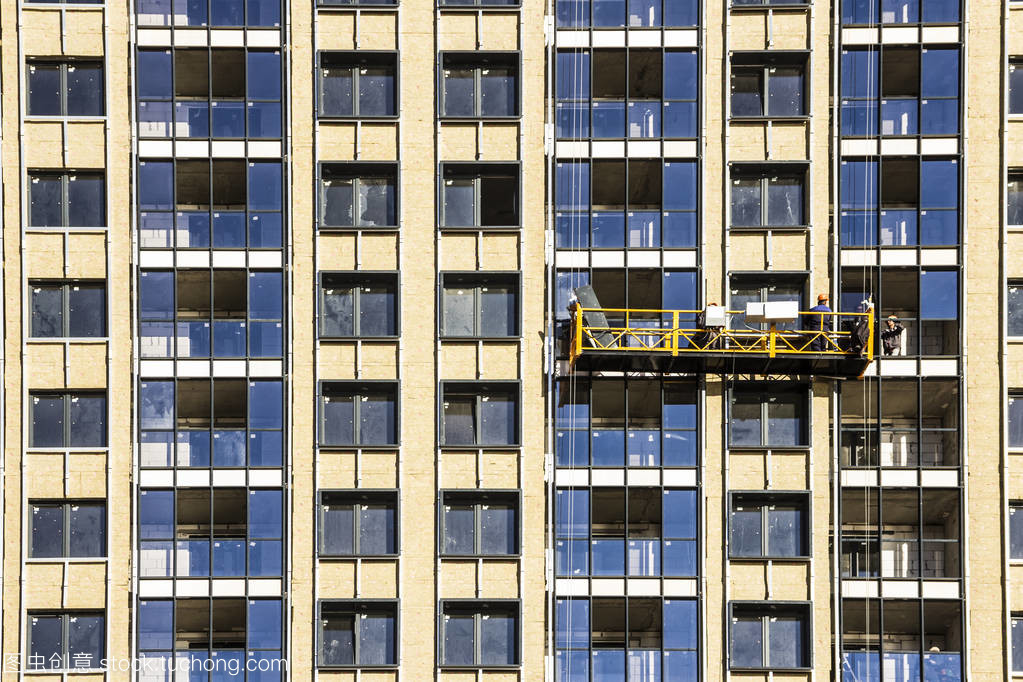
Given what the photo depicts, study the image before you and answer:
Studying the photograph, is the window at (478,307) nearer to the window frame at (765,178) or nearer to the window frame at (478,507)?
the window frame at (478,507)

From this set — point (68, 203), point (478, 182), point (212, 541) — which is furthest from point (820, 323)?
point (68, 203)

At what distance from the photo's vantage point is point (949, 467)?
3195 cm

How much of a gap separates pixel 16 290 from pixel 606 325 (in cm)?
1803

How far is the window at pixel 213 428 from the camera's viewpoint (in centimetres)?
3203

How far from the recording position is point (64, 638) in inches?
1248

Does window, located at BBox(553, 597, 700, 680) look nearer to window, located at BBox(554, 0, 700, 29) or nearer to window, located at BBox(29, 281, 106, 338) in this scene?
window, located at BBox(29, 281, 106, 338)

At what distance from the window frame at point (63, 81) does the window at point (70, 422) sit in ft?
28.2

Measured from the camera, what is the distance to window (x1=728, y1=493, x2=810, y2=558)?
1259 inches

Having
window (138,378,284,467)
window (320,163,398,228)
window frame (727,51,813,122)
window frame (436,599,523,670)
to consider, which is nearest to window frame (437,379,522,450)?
window frame (436,599,523,670)

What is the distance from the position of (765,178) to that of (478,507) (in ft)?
44.2

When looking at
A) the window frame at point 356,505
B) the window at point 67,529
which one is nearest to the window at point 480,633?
the window frame at point 356,505

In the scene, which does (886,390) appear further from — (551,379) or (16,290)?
(16,290)

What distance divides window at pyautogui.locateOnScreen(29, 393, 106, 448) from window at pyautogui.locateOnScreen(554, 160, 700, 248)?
15019mm

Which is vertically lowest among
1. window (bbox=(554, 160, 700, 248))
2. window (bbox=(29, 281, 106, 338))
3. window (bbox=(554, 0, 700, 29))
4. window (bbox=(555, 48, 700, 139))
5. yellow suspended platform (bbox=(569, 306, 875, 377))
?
yellow suspended platform (bbox=(569, 306, 875, 377))
